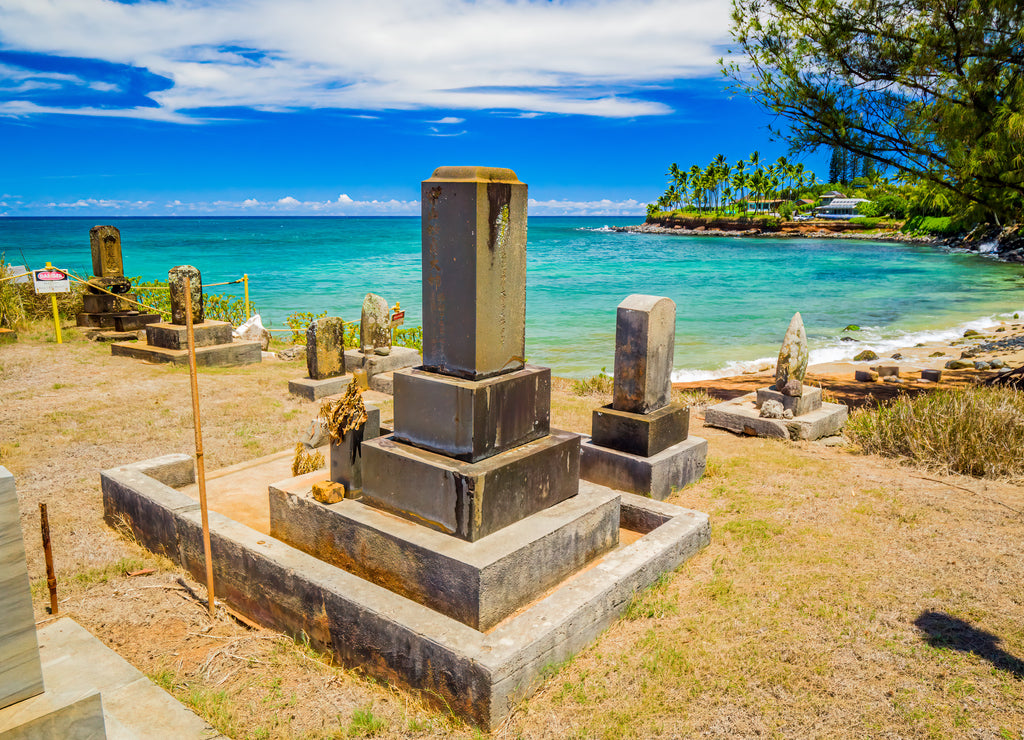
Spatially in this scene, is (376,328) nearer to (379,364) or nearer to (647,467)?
(379,364)

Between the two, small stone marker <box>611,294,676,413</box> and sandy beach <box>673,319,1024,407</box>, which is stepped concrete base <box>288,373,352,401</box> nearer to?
small stone marker <box>611,294,676,413</box>

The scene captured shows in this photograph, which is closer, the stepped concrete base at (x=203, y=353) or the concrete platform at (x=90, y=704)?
the concrete platform at (x=90, y=704)

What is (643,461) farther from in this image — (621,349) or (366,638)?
(366,638)

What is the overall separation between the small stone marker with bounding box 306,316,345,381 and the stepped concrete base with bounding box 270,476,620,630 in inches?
216

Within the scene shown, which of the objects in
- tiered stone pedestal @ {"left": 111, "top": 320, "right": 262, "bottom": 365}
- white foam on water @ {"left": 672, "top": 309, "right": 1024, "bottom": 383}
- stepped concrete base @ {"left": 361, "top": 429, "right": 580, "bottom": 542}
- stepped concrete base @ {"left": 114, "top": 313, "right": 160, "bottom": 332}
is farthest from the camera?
white foam on water @ {"left": 672, "top": 309, "right": 1024, "bottom": 383}

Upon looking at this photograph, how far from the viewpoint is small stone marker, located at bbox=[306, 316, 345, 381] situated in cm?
977

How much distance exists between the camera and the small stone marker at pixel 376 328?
10828 mm

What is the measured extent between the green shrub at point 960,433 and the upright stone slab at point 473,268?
15.7 ft

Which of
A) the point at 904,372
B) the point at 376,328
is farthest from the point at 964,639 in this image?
the point at 904,372

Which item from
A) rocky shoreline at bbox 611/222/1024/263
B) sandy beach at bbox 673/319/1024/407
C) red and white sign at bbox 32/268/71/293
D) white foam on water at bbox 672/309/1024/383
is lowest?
white foam on water at bbox 672/309/1024/383

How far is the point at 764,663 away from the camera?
332cm

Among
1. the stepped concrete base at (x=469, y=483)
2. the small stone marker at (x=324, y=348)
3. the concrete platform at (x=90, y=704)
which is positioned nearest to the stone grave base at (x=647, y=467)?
the stepped concrete base at (x=469, y=483)

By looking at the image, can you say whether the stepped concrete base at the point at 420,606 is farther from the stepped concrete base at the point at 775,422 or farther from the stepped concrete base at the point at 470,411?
the stepped concrete base at the point at 775,422

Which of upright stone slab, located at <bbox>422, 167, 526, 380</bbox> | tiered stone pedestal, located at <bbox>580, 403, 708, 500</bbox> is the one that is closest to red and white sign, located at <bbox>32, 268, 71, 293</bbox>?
tiered stone pedestal, located at <bbox>580, 403, 708, 500</bbox>
